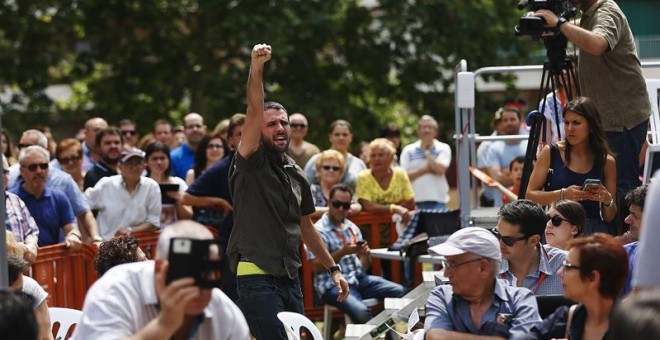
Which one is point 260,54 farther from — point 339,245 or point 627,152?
point 339,245

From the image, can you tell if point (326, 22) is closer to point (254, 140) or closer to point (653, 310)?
point (254, 140)

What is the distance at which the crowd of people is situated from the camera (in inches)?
186

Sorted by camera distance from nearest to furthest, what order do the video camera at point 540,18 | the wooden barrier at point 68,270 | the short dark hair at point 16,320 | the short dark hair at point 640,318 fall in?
the short dark hair at point 640,318, the short dark hair at point 16,320, the video camera at point 540,18, the wooden barrier at point 68,270

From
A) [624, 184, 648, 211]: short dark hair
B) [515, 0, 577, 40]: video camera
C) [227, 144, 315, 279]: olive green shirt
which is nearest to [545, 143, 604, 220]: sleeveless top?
[515, 0, 577, 40]: video camera

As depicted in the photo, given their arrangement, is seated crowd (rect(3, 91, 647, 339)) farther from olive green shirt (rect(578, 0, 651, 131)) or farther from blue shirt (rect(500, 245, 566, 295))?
olive green shirt (rect(578, 0, 651, 131))

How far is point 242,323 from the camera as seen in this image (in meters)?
4.88

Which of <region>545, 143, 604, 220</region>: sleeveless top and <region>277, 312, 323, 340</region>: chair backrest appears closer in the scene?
<region>277, 312, 323, 340</region>: chair backrest

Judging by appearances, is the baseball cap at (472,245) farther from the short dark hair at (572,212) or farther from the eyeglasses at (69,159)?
the eyeglasses at (69,159)

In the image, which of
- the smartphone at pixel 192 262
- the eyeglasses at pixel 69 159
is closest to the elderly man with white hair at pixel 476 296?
the smartphone at pixel 192 262

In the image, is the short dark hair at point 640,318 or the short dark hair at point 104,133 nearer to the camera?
the short dark hair at point 640,318

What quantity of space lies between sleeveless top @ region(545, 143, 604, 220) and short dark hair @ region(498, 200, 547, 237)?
4.09ft

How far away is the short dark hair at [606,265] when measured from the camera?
511 cm

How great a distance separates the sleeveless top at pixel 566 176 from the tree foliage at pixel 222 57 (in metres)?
13.4

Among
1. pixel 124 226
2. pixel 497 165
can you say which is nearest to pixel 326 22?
pixel 497 165
